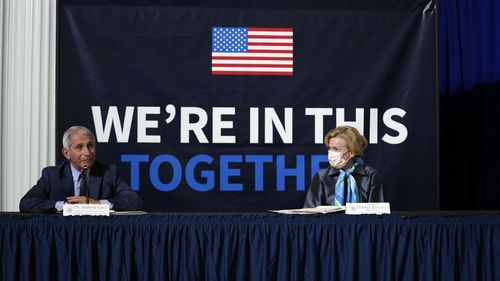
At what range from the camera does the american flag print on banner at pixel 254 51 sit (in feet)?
15.2

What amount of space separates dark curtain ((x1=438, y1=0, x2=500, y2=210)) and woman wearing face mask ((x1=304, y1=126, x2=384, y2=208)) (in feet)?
5.42

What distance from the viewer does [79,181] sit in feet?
11.6

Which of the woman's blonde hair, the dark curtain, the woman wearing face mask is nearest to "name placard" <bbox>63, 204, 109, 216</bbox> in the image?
the woman wearing face mask

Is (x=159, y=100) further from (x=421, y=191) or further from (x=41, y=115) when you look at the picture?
(x=421, y=191)

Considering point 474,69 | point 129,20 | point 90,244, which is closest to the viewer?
point 90,244

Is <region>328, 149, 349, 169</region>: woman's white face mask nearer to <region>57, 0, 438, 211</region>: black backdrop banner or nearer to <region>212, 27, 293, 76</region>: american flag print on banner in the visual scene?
<region>57, 0, 438, 211</region>: black backdrop banner

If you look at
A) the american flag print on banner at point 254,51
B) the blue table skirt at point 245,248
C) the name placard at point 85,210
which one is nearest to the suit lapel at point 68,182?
the name placard at point 85,210

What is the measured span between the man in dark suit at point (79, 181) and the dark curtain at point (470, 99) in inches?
97.5

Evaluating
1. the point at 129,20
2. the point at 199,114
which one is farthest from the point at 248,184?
the point at 129,20

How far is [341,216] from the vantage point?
8.43 ft

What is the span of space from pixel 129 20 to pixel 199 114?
718 mm

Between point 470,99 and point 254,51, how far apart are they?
1.56 meters

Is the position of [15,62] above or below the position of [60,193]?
above

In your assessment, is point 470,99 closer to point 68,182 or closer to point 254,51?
point 254,51
